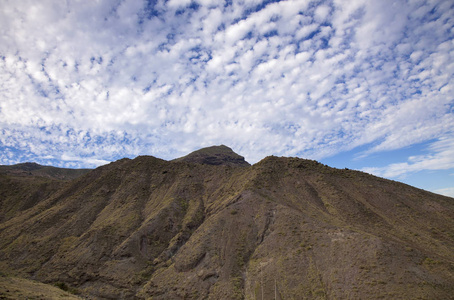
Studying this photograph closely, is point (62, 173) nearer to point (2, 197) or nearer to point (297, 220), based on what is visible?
point (2, 197)

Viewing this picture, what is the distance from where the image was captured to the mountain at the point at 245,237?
2381 cm

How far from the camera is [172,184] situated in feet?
168

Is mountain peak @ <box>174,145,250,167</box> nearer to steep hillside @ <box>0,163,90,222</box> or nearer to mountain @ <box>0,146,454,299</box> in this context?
steep hillside @ <box>0,163,90,222</box>

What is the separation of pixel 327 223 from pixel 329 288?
899 cm

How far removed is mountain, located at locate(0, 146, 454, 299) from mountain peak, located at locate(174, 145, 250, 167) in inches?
2233

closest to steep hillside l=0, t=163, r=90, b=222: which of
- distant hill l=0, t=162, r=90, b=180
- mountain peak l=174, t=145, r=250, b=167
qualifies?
distant hill l=0, t=162, r=90, b=180

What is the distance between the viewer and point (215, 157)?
372ft

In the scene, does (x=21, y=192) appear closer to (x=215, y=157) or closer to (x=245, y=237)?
(x=245, y=237)

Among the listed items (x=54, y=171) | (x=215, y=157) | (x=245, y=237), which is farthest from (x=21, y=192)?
(x=215, y=157)

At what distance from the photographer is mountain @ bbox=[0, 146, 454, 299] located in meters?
23.8

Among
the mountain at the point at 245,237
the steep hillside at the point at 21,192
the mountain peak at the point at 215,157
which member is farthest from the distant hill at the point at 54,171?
the mountain at the point at 245,237

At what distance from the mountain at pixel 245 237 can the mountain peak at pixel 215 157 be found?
56722 mm

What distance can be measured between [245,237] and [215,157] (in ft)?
269

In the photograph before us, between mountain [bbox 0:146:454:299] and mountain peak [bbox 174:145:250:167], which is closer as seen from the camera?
mountain [bbox 0:146:454:299]
